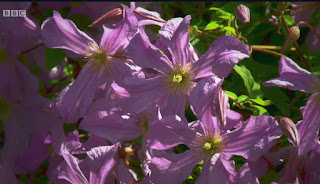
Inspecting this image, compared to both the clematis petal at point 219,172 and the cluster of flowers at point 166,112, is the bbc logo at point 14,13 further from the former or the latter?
the clematis petal at point 219,172

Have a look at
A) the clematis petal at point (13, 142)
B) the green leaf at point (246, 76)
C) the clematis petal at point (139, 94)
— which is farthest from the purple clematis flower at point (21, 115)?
the green leaf at point (246, 76)

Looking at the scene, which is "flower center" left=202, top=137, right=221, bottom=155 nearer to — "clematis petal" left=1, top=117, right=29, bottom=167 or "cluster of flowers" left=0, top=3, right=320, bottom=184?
"cluster of flowers" left=0, top=3, right=320, bottom=184

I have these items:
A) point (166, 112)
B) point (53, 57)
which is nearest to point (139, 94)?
point (166, 112)

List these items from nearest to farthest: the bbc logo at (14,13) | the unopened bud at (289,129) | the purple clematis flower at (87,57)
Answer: the unopened bud at (289,129)
the purple clematis flower at (87,57)
the bbc logo at (14,13)

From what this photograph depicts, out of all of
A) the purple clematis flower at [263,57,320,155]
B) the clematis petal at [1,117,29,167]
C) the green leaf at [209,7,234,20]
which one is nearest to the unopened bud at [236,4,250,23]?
the green leaf at [209,7,234,20]

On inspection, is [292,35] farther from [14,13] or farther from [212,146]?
[14,13]

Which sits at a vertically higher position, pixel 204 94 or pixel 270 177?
pixel 204 94

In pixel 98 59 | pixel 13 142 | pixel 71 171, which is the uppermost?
pixel 98 59
